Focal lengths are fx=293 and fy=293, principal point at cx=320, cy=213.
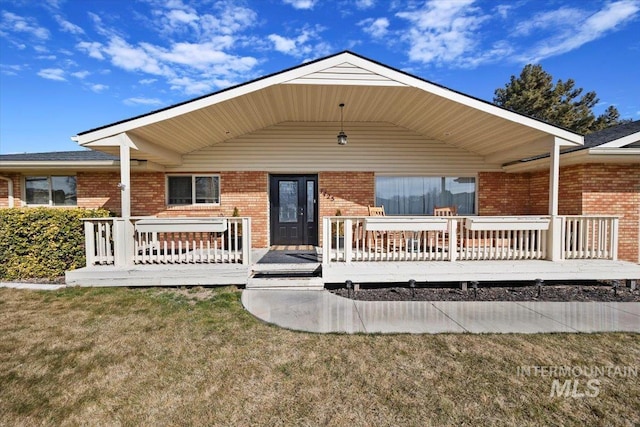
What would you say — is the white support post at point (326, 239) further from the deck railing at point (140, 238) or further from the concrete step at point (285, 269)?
the deck railing at point (140, 238)

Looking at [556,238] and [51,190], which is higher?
[51,190]

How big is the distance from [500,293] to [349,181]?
15.8 ft

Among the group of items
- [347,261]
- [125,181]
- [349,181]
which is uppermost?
[349,181]

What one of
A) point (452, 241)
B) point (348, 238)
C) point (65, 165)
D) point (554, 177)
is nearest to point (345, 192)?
point (348, 238)

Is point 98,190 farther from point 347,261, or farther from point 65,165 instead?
point 347,261

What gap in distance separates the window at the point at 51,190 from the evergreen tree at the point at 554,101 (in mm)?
27187

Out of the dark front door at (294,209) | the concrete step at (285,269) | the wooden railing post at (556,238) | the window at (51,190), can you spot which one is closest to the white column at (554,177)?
the wooden railing post at (556,238)

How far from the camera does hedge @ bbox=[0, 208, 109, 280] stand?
603 cm

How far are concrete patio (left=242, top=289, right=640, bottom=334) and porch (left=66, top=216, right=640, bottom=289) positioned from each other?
0.68 meters

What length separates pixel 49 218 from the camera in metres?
6.05

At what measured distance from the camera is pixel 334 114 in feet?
26.5

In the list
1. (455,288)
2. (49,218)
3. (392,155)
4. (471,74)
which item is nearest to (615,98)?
(471,74)

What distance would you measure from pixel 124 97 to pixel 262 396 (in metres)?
15.2

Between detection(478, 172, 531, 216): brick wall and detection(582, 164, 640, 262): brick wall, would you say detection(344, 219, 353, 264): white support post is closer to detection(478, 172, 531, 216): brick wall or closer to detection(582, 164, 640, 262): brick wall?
detection(478, 172, 531, 216): brick wall
